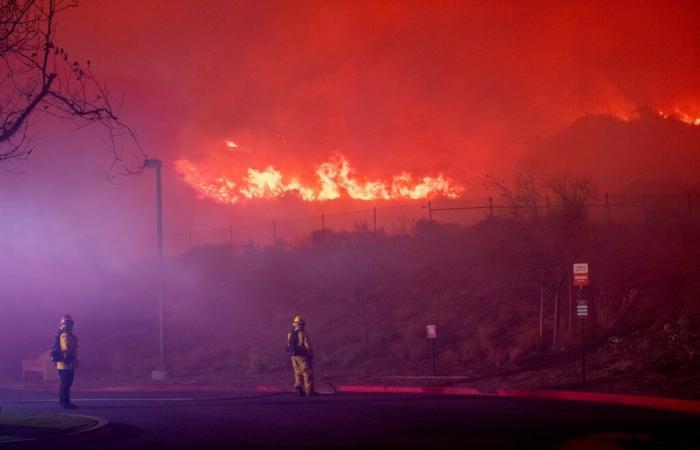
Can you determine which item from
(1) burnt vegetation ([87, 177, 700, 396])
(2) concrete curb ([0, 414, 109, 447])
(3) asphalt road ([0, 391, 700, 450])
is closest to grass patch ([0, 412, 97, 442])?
(2) concrete curb ([0, 414, 109, 447])

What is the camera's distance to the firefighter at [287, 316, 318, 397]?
1902 cm

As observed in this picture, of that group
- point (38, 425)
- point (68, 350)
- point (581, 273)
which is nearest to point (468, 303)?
point (581, 273)

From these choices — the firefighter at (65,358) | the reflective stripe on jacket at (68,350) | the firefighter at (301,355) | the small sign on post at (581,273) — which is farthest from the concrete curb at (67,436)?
the small sign on post at (581,273)

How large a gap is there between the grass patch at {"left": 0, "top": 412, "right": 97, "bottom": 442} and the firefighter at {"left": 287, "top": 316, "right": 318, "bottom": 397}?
17.8 feet

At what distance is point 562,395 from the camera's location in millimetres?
18234

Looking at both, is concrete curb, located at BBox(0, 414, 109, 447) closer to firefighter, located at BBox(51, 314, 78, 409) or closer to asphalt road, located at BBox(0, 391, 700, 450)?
asphalt road, located at BBox(0, 391, 700, 450)

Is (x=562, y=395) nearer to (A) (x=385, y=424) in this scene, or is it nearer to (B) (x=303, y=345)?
(B) (x=303, y=345)

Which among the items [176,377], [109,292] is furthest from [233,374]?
[109,292]

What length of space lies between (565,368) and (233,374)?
1131 cm

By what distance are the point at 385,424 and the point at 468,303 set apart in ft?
55.7

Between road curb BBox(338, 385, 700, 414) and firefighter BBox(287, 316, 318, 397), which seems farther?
firefighter BBox(287, 316, 318, 397)

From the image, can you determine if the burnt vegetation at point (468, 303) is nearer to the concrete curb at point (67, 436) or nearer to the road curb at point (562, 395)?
the road curb at point (562, 395)

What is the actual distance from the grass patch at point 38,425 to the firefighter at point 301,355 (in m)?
5.44

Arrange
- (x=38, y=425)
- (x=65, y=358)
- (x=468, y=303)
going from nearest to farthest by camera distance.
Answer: (x=38, y=425) < (x=65, y=358) < (x=468, y=303)
